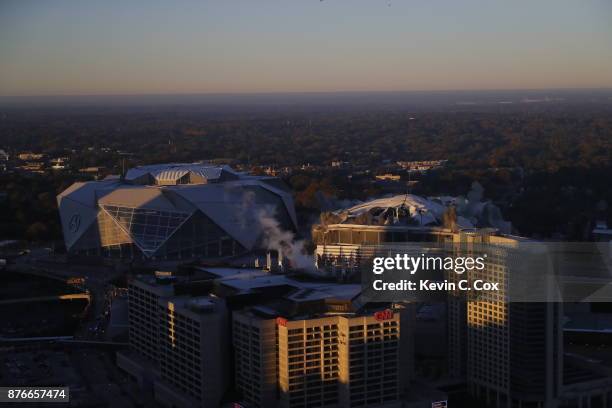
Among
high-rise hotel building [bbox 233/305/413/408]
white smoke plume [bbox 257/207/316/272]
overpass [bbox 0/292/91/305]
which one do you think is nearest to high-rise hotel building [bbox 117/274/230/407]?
high-rise hotel building [bbox 233/305/413/408]

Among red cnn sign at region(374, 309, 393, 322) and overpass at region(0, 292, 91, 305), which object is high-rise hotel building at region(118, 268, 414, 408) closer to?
red cnn sign at region(374, 309, 393, 322)

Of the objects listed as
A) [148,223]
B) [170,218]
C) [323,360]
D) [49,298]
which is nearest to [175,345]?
[323,360]

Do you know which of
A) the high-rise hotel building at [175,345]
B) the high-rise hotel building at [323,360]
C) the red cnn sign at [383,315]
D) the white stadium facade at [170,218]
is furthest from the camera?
the white stadium facade at [170,218]

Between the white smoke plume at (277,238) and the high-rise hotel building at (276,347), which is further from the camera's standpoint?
the white smoke plume at (277,238)

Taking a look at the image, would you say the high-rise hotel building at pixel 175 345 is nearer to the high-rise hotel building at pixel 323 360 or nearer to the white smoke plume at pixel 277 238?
the high-rise hotel building at pixel 323 360

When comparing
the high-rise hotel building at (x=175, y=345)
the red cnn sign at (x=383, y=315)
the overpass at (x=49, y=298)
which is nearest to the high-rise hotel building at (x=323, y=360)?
the red cnn sign at (x=383, y=315)

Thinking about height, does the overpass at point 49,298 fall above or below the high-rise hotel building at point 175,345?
below

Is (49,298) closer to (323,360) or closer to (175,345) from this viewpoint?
(175,345)
